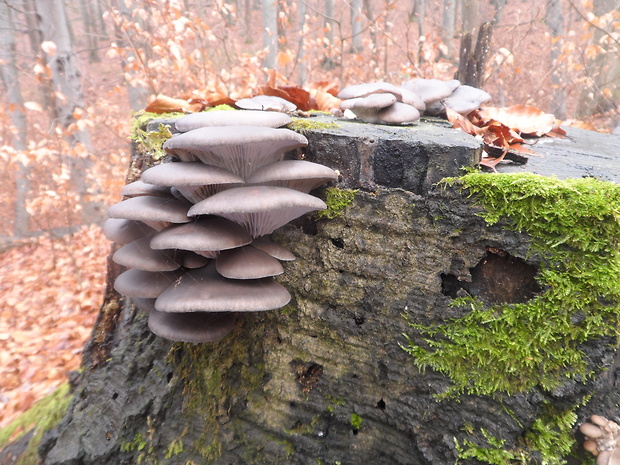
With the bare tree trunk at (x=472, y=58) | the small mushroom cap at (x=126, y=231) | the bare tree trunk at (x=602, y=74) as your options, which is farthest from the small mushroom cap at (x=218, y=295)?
the bare tree trunk at (x=602, y=74)

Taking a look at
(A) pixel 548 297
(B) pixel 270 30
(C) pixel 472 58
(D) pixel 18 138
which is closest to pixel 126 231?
(A) pixel 548 297

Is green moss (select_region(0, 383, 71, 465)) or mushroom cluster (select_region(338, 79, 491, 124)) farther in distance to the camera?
green moss (select_region(0, 383, 71, 465))

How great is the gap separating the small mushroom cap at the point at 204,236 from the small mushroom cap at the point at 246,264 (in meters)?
0.06

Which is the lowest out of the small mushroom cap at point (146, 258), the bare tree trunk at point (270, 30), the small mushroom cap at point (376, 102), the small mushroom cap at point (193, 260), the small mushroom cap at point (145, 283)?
the small mushroom cap at point (145, 283)

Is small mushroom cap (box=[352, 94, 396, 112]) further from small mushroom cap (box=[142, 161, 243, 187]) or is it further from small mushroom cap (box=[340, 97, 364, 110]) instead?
small mushroom cap (box=[142, 161, 243, 187])

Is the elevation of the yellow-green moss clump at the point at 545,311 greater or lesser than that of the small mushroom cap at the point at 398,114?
lesser

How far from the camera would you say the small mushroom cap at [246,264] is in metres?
1.69

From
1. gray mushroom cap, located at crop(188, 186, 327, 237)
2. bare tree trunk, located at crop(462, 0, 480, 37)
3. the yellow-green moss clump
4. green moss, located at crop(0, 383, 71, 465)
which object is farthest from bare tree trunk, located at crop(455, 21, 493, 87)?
bare tree trunk, located at crop(462, 0, 480, 37)

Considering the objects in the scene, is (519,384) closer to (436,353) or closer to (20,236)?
(436,353)

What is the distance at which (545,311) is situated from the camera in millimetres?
1542

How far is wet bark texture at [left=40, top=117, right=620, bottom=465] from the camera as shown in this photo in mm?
1684

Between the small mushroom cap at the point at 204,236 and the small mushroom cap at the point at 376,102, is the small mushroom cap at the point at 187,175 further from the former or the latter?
the small mushroom cap at the point at 376,102

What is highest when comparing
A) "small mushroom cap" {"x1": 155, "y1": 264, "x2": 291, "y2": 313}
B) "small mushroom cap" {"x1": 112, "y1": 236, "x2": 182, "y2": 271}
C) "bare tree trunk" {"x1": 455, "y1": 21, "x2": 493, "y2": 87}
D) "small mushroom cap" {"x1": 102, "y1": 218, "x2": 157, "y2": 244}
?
"bare tree trunk" {"x1": 455, "y1": 21, "x2": 493, "y2": 87}

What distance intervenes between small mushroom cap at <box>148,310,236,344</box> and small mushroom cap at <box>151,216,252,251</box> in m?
0.43
